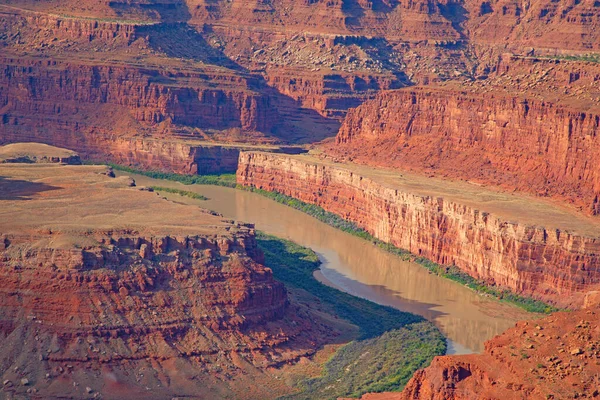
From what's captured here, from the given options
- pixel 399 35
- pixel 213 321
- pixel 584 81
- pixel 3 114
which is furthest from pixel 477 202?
pixel 399 35

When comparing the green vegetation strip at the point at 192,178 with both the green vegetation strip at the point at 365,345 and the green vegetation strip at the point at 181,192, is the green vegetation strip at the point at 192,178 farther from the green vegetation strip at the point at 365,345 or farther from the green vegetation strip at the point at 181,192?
the green vegetation strip at the point at 365,345

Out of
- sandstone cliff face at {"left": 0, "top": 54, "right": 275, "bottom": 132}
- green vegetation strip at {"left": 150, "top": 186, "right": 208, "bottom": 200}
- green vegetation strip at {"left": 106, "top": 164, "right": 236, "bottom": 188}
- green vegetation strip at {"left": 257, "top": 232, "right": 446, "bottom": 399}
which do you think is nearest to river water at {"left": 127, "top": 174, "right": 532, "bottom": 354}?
green vegetation strip at {"left": 150, "top": 186, "right": 208, "bottom": 200}

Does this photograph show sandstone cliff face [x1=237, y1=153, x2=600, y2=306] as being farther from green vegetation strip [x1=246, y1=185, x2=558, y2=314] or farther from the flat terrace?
the flat terrace

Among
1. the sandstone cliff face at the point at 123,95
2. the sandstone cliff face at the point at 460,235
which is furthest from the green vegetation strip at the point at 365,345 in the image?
the sandstone cliff face at the point at 123,95

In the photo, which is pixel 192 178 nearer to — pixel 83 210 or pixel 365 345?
pixel 83 210

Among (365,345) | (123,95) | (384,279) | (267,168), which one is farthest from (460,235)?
(123,95)

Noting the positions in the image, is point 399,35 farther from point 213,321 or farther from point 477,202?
point 213,321
